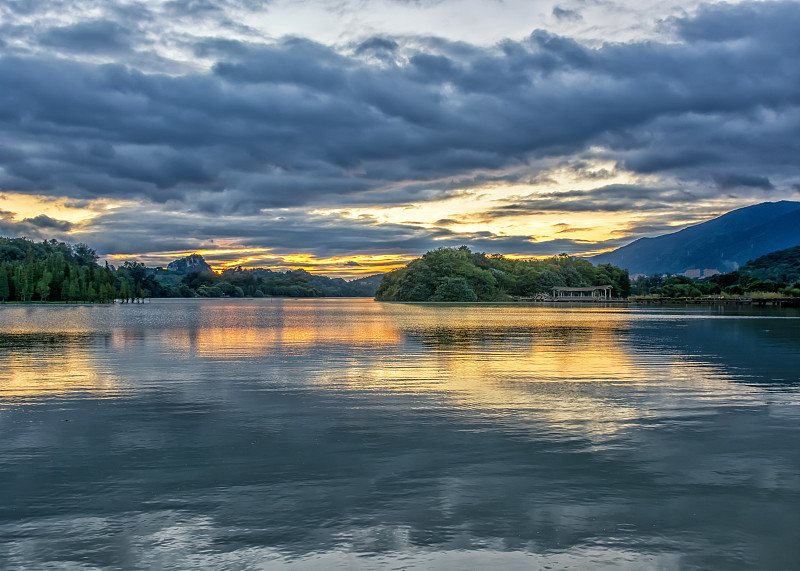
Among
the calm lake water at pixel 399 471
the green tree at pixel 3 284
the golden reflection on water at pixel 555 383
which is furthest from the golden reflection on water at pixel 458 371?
the green tree at pixel 3 284

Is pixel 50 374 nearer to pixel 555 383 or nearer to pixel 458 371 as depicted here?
pixel 458 371

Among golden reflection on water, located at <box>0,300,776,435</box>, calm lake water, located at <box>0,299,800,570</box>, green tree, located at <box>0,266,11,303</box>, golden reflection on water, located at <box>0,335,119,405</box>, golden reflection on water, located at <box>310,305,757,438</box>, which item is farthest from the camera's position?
green tree, located at <box>0,266,11,303</box>

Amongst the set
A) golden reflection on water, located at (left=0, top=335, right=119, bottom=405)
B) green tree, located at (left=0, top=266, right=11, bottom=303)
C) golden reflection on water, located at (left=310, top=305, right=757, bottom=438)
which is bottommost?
golden reflection on water, located at (left=310, top=305, right=757, bottom=438)

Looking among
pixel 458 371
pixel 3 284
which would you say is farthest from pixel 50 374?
pixel 3 284

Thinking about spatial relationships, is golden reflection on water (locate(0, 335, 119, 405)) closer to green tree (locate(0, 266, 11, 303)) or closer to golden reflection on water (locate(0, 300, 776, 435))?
golden reflection on water (locate(0, 300, 776, 435))

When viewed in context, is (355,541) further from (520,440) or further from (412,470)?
(520,440)

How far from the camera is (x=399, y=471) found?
43.7ft

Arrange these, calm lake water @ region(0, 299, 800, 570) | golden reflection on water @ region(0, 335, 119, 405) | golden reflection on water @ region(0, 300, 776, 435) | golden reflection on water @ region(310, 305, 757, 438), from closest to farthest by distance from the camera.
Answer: calm lake water @ region(0, 299, 800, 570)
golden reflection on water @ region(310, 305, 757, 438)
golden reflection on water @ region(0, 300, 776, 435)
golden reflection on water @ region(0, 335, 119, 405)

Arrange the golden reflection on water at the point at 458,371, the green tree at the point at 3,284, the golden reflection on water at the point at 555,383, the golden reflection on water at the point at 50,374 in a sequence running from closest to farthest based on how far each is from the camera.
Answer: the golden reflection on water at the point at 555,383
the golden reflection on water at the point at 458,371
the golden reflection on water at the point at 50,374
the green tree at the point at 3,284

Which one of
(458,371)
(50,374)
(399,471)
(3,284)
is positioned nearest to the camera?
(399,471)

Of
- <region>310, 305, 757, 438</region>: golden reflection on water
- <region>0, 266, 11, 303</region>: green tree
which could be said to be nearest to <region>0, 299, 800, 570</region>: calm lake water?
<region>310, 305, 757, 438</region>: golden reflection on water

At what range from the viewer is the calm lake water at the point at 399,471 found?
949 centimetres

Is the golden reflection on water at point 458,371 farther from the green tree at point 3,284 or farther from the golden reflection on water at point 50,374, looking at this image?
the green tree at point 3,284

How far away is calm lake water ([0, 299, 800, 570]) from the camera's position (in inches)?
374
